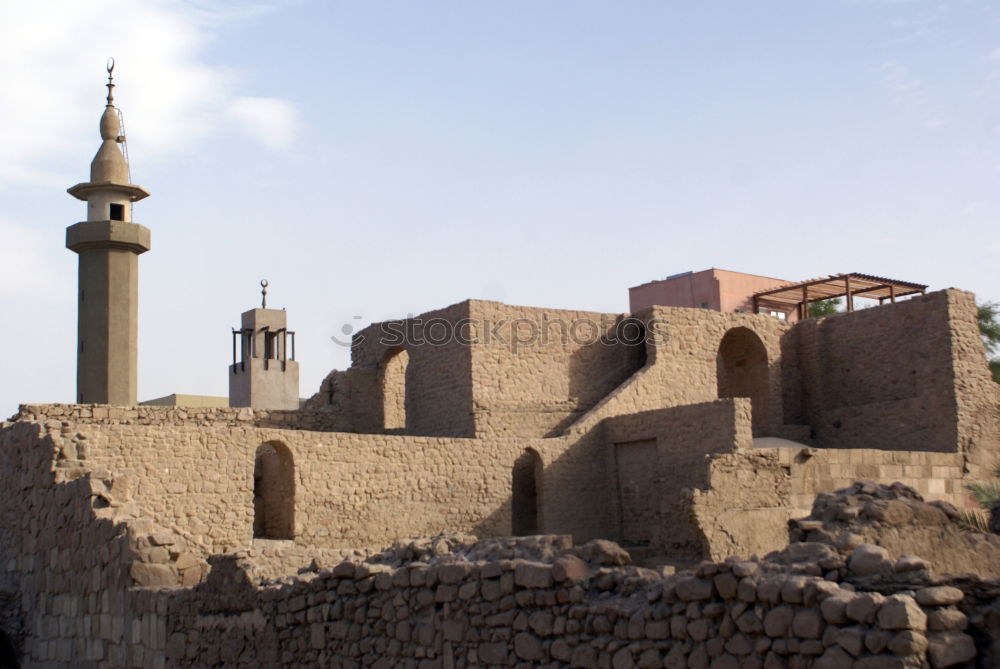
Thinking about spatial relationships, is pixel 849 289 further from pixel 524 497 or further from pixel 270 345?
pixel 270 345

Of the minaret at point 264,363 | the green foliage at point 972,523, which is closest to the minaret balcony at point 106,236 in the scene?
the minaret at point 264,363

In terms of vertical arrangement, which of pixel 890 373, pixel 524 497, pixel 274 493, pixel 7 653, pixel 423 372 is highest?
pixel 423 372

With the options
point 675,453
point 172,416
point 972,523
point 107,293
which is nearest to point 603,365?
point 675,453

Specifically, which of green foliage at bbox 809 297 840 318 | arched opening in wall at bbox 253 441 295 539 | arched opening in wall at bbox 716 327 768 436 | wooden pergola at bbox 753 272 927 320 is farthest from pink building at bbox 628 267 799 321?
arched opening in wall at bbox 253 441 295 539

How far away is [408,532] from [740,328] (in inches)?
335

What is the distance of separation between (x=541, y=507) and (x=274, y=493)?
4253 mm

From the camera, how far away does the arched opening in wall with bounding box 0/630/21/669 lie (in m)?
13.6

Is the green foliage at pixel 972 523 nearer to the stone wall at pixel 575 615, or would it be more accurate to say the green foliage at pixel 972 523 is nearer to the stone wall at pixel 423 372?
the stone wall at pixel 575 615

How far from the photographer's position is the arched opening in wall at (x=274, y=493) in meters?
16.0

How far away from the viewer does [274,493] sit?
17.9 m

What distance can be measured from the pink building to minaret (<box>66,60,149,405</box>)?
13503 millimetres

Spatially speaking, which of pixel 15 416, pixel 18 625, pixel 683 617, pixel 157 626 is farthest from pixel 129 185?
pixel 683 617

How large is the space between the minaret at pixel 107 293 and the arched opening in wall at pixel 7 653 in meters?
13.8

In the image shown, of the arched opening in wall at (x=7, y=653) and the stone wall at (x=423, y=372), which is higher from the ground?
the stone wall at (x=423, y=372)
